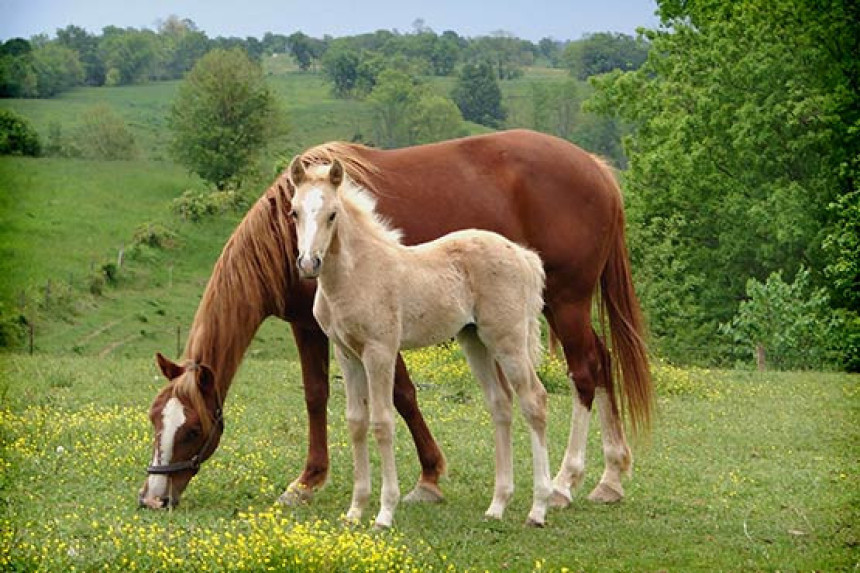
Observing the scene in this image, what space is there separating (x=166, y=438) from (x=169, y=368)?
0.54 metres

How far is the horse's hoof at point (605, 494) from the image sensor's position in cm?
1016

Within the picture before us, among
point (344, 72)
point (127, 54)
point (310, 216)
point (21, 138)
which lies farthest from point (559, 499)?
point (344, 72)

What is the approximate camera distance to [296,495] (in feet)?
31.3

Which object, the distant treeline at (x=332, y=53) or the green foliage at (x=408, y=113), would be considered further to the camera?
the green foliage at (x=408, y=113)

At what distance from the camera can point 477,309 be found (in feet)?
29.2

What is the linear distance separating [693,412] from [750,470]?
395 cm

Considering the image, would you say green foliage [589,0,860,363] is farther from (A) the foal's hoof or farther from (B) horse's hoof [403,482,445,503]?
(A) the foal's hoof

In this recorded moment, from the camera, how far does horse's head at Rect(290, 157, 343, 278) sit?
24.7ft

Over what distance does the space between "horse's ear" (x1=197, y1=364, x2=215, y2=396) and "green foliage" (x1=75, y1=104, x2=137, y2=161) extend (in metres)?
64.7

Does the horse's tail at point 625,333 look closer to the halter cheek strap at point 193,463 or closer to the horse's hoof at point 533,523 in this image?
the horse's hoof at point 533,523

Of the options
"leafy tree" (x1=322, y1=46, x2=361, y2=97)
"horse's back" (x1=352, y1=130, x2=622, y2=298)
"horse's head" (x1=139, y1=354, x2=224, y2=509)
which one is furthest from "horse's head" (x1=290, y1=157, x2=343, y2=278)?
"leafy tree" (x1=322, y1=46, x2=361, y2=97)

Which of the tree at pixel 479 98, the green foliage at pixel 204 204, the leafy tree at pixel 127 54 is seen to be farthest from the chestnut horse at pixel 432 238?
the leafy tree at pixel 127 54

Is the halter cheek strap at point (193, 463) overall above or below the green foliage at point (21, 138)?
above

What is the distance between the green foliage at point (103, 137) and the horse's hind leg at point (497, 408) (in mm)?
64976
